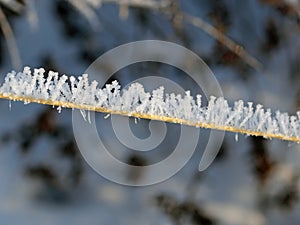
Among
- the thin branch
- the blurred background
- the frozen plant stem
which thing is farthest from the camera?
the blurred background

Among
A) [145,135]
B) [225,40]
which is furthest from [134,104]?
[145,135]

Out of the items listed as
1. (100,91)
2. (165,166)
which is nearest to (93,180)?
(165,166)

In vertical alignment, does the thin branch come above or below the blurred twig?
above

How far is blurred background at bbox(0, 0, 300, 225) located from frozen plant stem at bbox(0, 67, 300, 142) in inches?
42.7

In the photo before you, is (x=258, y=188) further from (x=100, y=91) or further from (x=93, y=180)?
(x=100, y=91)

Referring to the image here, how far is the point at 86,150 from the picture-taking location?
4.83 feet

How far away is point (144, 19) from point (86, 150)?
16.2 inches

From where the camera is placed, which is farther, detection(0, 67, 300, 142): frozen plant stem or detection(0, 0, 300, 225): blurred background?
detection(0, 0, 300, 225): blurred background

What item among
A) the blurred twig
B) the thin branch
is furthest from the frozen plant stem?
the blurred twig

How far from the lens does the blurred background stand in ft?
4.72

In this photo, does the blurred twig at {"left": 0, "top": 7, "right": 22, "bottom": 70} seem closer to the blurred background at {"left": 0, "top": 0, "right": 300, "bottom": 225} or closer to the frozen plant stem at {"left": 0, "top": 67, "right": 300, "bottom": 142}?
the blurred background at {"left": 0, "top": 0, "right": 300, "bottom": 225}

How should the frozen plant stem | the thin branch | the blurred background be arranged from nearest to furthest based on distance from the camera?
the frozen plant stem → the thin branch → the blurred background

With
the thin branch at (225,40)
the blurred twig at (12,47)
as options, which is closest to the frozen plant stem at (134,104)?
the thin branch at (225,40)

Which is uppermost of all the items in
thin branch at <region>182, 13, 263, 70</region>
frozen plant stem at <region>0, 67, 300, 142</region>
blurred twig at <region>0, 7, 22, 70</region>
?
thin branch at <region>182, 13, 263, 70</region>
